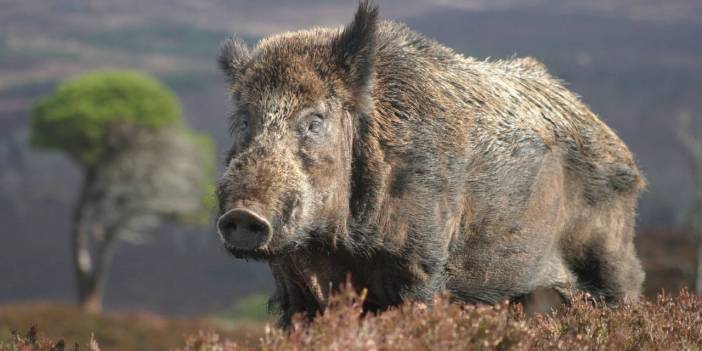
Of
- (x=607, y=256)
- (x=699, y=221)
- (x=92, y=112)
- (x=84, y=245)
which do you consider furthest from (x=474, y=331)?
(x=84, y=245)

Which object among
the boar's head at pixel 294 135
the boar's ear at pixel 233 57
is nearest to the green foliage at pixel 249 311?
the boar's ear at pixel 233 57

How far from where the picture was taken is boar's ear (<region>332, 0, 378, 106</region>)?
5340mm

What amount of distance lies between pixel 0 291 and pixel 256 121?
5463 cm

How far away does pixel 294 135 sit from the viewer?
16.4 ft

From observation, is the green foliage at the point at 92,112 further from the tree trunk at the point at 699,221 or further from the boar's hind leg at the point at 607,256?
the boar's hind leg at the point at 607,256

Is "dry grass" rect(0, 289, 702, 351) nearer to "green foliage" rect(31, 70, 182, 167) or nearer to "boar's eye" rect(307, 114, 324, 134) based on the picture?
"boar's eye" rect(307, 114, 324, 134)

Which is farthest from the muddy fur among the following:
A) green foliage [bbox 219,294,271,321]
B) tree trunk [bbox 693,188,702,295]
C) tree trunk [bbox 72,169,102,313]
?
green foliage [bbox 219,294,271,321]

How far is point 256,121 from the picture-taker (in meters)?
5.08

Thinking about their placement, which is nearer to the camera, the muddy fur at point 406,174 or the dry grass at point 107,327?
the muddy fur at point 406,174

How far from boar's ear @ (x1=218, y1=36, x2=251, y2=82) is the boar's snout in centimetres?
151

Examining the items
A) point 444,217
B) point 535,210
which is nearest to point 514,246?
point 535,210

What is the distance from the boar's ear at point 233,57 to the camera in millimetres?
5682

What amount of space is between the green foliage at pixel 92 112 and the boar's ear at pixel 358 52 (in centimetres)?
2837

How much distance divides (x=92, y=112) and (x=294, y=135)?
28.7 metres
